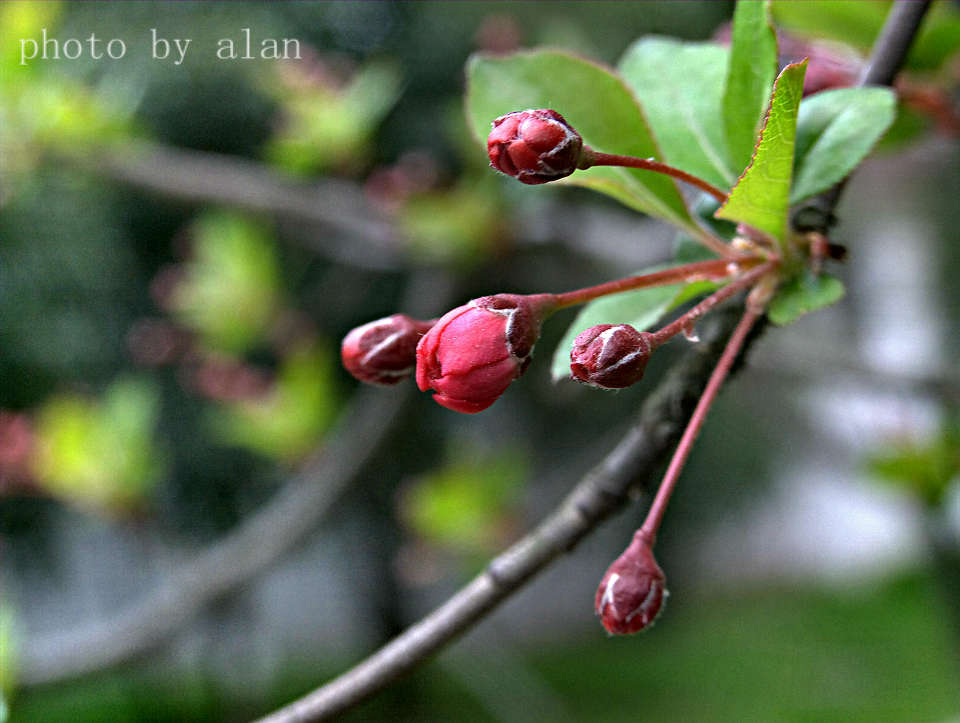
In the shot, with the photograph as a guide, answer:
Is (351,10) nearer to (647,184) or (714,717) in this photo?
(647,184)

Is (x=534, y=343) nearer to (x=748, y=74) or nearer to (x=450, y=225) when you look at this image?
(x=748, y=74)

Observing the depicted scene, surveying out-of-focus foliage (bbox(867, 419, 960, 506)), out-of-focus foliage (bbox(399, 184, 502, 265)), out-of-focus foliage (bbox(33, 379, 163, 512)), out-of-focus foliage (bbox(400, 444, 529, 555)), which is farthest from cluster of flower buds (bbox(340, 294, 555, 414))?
out-of-focus foliage (bbox(400, 444, 529, 555))

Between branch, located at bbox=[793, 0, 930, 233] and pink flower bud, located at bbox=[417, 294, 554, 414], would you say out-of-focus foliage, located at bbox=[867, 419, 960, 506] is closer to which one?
branch, located at bbox=[793, 0, 930, 233]

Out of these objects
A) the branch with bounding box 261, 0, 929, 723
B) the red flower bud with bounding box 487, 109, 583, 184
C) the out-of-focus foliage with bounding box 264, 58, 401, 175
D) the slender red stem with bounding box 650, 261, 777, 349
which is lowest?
the out-of-focus foliage with bounding box 264, 58, 401, 175

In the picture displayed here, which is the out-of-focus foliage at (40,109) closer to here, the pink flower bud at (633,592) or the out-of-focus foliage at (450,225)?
the out-of-focus foliage at (450,225)

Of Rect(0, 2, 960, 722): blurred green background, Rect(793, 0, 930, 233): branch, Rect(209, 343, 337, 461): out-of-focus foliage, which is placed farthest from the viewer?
Rect(209, 343, 337, 461): out-of-focus foliage

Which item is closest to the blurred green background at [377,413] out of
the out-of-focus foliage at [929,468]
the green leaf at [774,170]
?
the out-of-focus foliage at [929,468]
